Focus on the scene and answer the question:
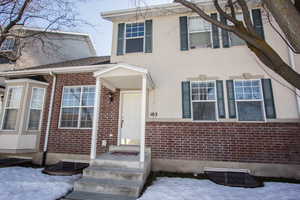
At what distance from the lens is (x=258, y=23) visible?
6.09 meters

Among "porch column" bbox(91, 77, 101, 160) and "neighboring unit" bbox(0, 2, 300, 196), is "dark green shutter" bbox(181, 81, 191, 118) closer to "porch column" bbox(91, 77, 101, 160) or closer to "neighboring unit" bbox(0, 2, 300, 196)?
"neighboring unit" bbox(0, 2, 300, 196)

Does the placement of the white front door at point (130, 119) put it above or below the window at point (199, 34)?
below

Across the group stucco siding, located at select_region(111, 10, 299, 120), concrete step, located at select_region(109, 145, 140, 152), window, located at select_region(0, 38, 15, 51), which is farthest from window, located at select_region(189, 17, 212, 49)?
window, located at select_region(0, 38, 15, 51)

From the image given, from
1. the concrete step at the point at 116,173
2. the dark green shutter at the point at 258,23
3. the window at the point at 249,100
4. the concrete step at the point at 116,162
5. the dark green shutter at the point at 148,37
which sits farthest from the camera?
the dark green shutter at the point at 148,37

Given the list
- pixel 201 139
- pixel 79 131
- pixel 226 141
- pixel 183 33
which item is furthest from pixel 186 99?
pixel 79 131

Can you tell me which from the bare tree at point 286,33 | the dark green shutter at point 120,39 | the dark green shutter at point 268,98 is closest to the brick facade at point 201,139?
the dark green shutter at point 268,98

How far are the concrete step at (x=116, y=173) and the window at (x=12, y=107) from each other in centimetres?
469

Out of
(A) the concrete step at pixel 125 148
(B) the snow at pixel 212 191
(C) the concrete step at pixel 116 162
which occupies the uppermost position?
(A) the concrete step at pixel 125 148

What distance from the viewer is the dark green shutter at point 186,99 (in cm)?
593

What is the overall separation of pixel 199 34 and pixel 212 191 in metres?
5.66

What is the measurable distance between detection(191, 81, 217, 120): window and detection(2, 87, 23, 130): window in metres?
7.33

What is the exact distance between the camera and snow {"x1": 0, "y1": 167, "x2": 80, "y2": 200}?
11.9 ft

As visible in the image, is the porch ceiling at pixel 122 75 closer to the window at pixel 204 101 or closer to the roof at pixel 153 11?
the window at pixel 204 101

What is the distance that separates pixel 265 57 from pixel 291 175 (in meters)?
4.53
